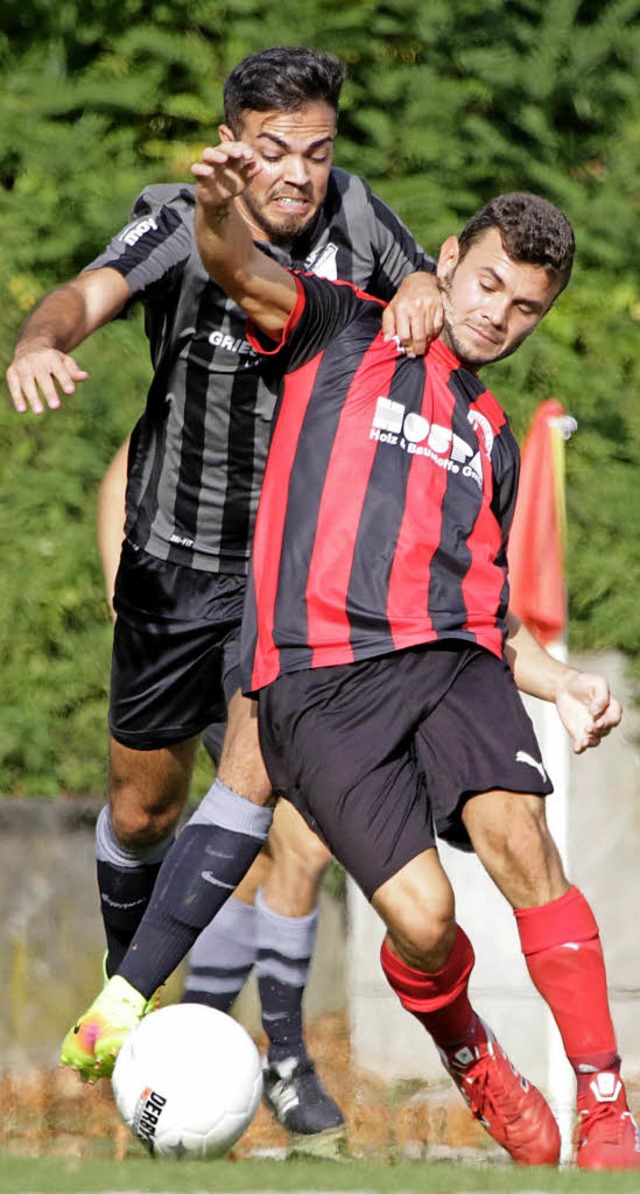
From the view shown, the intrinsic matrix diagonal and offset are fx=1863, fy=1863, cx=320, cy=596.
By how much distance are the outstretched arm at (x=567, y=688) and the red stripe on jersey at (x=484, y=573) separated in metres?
0.20

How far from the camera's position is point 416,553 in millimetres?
4309

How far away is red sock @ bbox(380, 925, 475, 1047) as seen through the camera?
170 inches

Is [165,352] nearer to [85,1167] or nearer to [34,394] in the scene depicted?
[34,394]

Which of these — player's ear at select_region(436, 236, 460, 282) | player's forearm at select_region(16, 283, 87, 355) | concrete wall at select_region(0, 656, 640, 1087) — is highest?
player's ear at select_region(436, 236, 460, 282)

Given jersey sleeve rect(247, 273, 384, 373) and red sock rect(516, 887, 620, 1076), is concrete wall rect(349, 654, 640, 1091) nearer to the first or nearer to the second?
red sock rect(516, 887, 620, 1076)

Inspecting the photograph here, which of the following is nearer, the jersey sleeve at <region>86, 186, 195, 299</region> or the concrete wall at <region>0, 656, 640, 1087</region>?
the jersey sleeve at <region>86, 186, 195, 299</region>

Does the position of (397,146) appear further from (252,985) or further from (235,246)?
(235,246)

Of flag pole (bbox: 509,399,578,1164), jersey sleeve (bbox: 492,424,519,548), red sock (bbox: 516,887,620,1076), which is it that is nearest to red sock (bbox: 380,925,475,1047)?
red sock (bbox: 516,887,620,1076)

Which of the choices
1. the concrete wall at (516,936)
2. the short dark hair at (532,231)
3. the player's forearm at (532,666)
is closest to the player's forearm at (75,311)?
the short dark hair at (532,231)

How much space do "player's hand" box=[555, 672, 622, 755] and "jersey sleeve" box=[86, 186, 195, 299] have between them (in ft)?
4.87

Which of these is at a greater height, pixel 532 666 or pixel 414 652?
pixel 414 652

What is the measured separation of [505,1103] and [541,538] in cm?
262

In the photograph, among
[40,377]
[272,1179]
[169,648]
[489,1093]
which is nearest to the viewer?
[272,1179]

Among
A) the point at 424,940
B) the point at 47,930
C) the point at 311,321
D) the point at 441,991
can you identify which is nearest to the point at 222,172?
the point at 311,321
